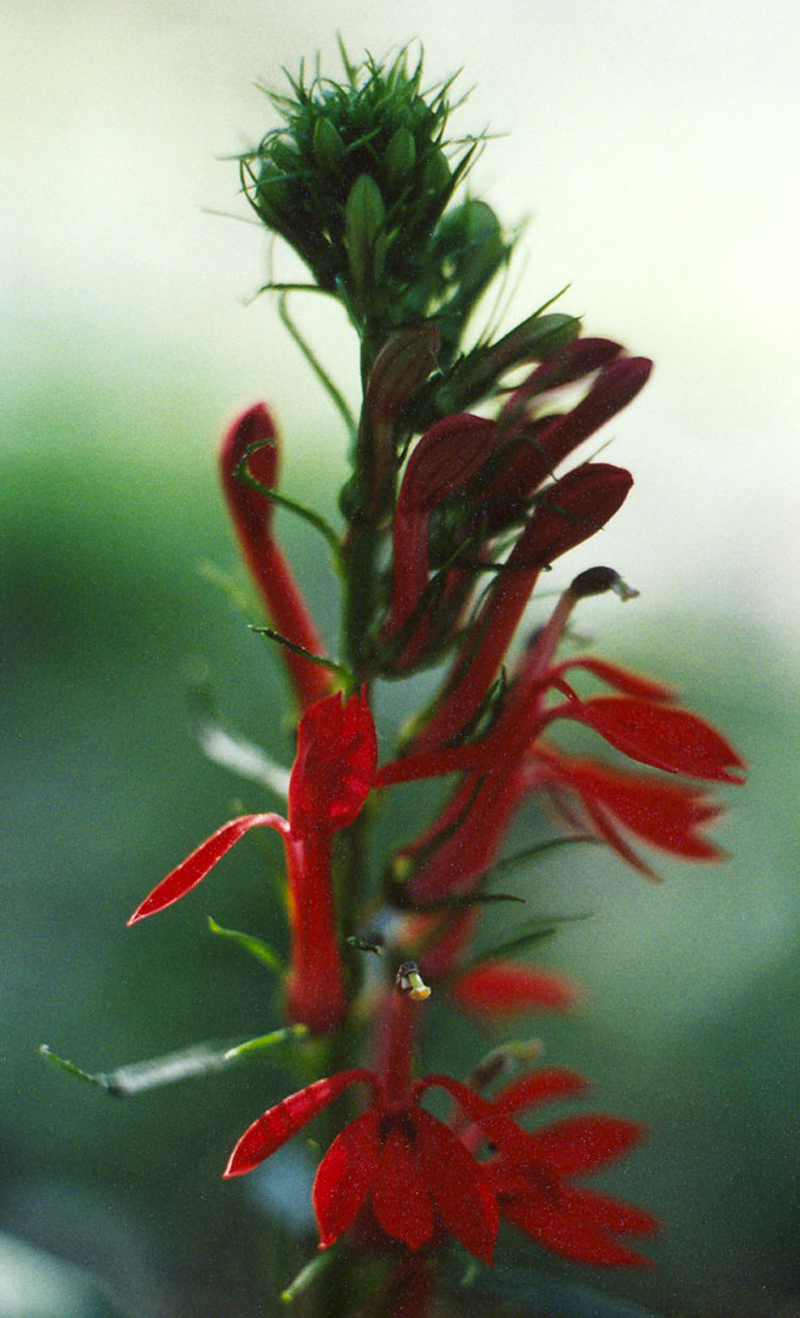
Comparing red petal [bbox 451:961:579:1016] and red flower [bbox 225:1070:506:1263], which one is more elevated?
red flower [bbox 225:1070:506:1263]

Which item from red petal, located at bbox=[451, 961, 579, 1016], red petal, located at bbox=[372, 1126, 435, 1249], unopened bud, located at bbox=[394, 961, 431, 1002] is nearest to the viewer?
red petal, located at bbox=[372, 1126, 435, 1249]

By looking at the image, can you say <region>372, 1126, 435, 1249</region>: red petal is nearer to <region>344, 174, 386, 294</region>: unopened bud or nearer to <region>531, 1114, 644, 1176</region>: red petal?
<region>531, 1114, 644, 1176</region>: red petal

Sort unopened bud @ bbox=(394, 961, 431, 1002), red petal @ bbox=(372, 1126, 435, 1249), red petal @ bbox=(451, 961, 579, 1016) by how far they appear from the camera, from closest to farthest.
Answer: red petal @ bbox=(372, 1126, 435, 1249), unopened bud @ bbox=(394, 961, 431, 1002), red petal @ bbox=(451, 961, 579, 1016)

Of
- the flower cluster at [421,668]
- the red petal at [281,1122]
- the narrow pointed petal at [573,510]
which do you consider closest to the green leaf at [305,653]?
the flower cluster at [421,668]

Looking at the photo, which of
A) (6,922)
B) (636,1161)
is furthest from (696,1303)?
(6,922)

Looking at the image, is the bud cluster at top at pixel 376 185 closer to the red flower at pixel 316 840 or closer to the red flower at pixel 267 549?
the red flower at pixel 267 549

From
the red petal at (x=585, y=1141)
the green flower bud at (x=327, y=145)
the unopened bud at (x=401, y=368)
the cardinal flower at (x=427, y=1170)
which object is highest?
the green flower bud at (x=327, y=145)

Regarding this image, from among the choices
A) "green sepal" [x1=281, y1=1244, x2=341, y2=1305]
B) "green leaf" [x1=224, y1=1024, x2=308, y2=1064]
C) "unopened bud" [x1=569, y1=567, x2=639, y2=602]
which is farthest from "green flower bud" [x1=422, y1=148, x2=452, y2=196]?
"green sepal" [x1=281, y1=1244, x2=341, y2=1305]
